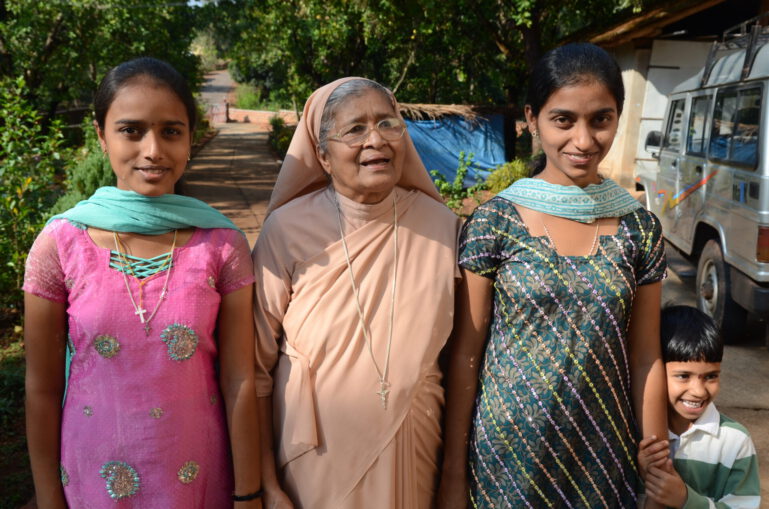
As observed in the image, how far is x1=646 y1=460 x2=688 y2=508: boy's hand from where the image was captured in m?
1.77

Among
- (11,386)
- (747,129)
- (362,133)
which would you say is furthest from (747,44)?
(11,386)

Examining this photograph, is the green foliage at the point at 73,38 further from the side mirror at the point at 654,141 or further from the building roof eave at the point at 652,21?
the side mirror at the point at 654,141

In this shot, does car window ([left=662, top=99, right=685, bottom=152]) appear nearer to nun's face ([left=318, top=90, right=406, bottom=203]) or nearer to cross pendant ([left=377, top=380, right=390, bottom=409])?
nun's face ([left=318, top=90, right=406, bottom=203])

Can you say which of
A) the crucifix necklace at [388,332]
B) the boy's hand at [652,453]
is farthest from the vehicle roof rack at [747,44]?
the crucifix necklace at [388,332]

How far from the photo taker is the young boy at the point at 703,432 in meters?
1.93

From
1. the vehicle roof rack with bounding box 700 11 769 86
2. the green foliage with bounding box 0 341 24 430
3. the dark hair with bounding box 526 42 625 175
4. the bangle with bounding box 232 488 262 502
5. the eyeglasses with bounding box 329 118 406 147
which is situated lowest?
the green foliage with bounding box 0 341 24 430

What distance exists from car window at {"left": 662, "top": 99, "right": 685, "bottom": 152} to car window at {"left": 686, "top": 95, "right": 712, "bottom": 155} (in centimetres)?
A: 31

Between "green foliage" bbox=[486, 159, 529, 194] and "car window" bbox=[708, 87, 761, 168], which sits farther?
"green foliage" bbox=[486, 159, 529, 194]

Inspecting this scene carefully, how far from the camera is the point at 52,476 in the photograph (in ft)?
5.43

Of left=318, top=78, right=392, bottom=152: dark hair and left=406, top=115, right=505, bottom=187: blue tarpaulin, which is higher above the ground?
left=318, top=78, right=392, bottom=152: dark hair

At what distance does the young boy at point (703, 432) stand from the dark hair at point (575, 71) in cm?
77

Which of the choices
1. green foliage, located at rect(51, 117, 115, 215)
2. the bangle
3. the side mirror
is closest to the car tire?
the side mirror

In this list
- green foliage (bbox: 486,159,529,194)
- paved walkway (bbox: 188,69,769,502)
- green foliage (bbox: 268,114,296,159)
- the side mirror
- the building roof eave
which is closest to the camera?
paved walkway (bbox: 188,69,769,502)

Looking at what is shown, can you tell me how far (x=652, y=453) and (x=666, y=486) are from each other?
9 cm
